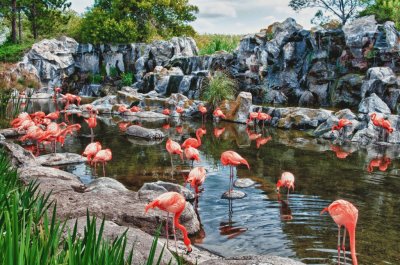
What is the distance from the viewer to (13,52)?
33688 mm

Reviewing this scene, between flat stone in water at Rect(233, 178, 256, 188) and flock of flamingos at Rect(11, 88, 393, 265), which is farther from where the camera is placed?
flat stone in water at Rect(233, 178, 256, 188)

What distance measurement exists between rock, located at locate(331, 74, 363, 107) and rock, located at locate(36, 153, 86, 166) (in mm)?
13385

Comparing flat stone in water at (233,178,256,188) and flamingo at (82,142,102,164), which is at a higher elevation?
flamingo at (82,142,102,164)

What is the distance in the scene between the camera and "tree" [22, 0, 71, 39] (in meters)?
36.2

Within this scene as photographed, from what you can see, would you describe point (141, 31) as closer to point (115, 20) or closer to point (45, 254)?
point (115, 20)

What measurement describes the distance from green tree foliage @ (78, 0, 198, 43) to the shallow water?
20746 mm

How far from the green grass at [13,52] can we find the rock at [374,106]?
89.5 feet

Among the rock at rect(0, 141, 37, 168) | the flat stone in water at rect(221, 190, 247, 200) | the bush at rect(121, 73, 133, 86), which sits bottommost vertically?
the flat stone in water at rect(221, 190, 247, 200)

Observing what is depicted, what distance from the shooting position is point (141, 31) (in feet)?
113

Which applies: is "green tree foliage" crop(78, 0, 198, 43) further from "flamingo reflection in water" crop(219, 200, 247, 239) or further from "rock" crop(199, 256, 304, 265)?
"rock" crop(199, 256, 304, 265)

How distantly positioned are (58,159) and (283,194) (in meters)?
5.43

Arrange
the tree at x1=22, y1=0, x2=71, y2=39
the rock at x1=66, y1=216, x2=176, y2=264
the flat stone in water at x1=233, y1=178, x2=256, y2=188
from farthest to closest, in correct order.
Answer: the tree at x1=22, y1=0, x2=71, y2=39, the flat stone in water at x1=233, y1=178, x2=256, y2=188, the rock at x1=66, y1=216, x2=176, y2=264

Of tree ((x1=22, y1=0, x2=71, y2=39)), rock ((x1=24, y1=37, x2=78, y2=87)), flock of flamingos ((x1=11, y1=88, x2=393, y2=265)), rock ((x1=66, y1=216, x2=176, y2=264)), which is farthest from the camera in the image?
tree ((x1=22, y1=0, x2=71, y2=39))

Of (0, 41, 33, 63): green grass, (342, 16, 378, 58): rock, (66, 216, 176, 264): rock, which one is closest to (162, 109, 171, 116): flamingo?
(342, 16, 378, 58): rock
